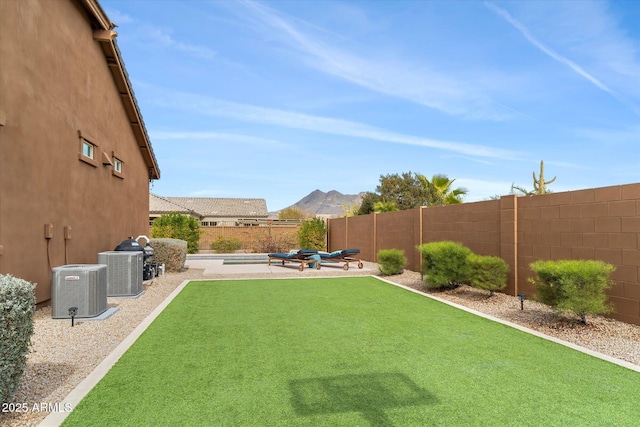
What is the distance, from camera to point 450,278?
9.63m

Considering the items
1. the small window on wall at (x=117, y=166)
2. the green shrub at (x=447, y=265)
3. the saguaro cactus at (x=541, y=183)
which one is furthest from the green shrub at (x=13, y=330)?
the saguaro cactus at (x=541, y=183)

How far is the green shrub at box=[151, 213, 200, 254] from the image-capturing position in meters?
22.8

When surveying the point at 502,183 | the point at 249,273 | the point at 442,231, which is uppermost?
the point at 502,183

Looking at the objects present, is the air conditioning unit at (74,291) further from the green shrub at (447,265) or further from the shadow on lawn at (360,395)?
the green shrub at (447,265)

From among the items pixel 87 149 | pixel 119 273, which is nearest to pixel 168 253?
pixel 119 273

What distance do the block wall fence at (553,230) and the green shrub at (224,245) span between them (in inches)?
A: 603

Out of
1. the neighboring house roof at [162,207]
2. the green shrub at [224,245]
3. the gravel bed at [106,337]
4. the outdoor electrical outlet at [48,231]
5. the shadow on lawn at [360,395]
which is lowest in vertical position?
the gravel bed at [106,337]

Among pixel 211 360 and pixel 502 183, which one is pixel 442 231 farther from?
pixel 502 183

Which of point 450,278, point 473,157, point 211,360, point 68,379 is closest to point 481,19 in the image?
point 450,278

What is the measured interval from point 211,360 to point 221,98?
15678mm

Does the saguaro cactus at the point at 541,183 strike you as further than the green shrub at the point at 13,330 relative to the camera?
Yes

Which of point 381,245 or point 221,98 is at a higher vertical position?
point 221,98

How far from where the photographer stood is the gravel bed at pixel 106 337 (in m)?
3.87

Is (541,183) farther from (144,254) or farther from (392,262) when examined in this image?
(144,254)
